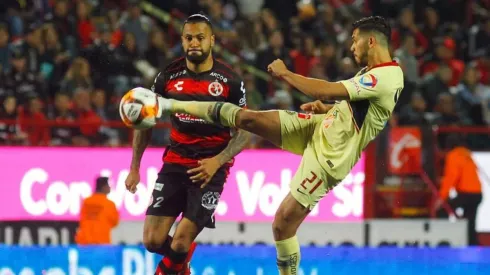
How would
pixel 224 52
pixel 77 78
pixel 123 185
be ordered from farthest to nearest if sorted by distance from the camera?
pixel 224 52, pixel 77 78, pixel 123 185

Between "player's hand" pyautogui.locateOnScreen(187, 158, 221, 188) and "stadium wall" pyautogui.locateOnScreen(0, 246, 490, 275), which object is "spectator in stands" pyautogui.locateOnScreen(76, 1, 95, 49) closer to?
"stadium wall" pyautogui.locateOnScreen(0, 246, 490, 275)

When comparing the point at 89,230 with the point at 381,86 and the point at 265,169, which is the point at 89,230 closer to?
the point at 265,169

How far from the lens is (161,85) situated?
922cm

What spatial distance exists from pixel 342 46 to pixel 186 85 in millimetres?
9518

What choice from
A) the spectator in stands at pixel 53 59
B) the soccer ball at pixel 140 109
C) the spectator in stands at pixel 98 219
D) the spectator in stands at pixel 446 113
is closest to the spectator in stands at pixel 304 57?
the spectator in stands at pixel 446 113

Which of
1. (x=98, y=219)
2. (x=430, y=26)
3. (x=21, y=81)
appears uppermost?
(x=430, y=26)

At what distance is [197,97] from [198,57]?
12.6 inches

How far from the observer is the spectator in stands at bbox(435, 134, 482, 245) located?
15805 millimetres

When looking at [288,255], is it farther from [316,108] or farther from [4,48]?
[4,48]

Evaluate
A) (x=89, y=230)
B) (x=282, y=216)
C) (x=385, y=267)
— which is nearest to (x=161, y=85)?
(x=282, y=216)

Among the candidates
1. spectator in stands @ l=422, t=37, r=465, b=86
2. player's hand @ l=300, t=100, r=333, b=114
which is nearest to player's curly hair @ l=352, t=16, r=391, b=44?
player's hand @ l=300, t=100, r=333, b=114

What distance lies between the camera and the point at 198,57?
908cm

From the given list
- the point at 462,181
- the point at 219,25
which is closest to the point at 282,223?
the point at 462,181

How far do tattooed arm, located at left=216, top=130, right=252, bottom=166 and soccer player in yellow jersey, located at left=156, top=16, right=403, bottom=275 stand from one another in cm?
20
